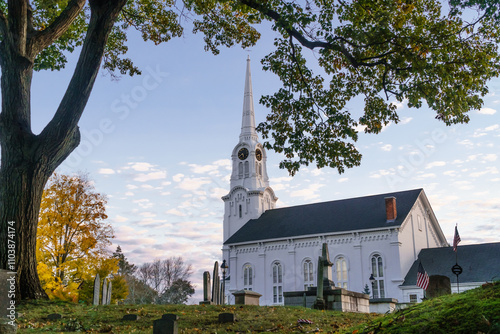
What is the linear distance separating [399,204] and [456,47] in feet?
109

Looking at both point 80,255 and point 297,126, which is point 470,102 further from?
point 80,255

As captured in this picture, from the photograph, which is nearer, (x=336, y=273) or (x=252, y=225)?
(x=336, y=273)

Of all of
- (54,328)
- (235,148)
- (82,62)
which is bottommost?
(54,328)

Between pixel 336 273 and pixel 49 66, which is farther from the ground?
pixel 49 66

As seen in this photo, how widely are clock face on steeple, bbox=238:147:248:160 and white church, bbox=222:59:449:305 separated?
0.59m

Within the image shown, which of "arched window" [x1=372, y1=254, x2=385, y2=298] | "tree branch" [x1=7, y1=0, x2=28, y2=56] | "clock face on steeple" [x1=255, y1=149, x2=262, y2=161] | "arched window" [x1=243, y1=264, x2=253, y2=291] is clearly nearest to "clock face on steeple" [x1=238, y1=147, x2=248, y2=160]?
"clock face on steeple" [x1=255, y1=149, x2=262, y2=161]

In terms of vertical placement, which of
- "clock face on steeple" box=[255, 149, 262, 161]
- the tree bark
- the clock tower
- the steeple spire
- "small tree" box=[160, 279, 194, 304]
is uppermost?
the steeple spire

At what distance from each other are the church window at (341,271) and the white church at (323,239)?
0.31ft

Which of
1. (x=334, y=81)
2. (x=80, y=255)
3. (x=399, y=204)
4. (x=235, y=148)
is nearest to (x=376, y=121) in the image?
(x=334, y=81)

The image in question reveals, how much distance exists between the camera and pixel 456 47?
484 inches

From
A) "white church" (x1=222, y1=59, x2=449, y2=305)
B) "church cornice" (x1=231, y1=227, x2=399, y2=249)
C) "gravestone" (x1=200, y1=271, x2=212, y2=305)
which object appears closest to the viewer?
"gravestone" (x1=200, y1=271, x2=212, y2=305)

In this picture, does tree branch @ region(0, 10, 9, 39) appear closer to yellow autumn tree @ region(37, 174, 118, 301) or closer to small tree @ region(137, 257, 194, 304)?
yellow autumn tree @ region(37, 174, 118, 301)

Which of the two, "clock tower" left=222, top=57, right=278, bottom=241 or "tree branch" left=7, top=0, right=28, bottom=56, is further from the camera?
"clock tower" left=222, top=57, right=278, bottom=241

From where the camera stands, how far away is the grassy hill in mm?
4770
